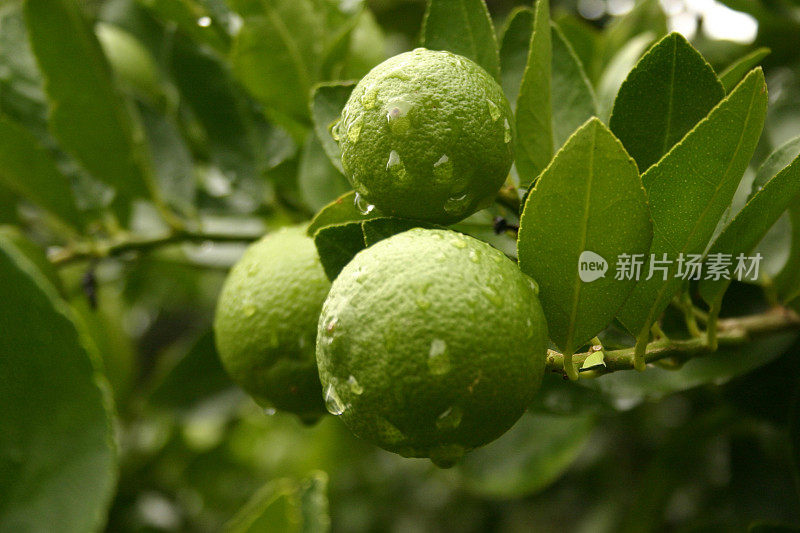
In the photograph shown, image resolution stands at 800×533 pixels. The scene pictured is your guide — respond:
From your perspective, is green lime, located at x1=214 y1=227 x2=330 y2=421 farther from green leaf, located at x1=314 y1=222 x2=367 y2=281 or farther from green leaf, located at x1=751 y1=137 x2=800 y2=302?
→ green leaf, located at x1=751 y1=137 x2=800 y2=302

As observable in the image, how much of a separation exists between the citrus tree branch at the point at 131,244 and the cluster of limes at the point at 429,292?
716mm

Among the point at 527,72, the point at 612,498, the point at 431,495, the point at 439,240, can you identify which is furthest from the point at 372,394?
the point at 431,495

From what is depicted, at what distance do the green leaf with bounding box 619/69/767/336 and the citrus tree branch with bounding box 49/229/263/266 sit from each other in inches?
37.3

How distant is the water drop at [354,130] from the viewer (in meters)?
0.79

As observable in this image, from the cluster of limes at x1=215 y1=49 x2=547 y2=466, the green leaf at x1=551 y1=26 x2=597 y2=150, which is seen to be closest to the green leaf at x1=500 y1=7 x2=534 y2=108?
the green leaf at x1=551 y1=26 x2=597 y2=150

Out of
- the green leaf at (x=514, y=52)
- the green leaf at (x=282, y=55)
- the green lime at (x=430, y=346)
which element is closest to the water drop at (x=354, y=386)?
the green lime at (x=430, y=346)

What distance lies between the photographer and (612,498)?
6.79ft

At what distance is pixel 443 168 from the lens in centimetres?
76

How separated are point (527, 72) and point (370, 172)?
0.89ft

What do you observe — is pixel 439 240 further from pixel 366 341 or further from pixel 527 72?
pixel 527 72

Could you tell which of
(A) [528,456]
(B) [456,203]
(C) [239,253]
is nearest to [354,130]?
(B) [456,203]

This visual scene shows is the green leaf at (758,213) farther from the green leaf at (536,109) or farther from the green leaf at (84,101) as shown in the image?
the green leaf at (84,101)

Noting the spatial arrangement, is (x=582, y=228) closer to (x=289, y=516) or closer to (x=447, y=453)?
(x=447, y=453)

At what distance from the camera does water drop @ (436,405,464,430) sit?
66 cm
